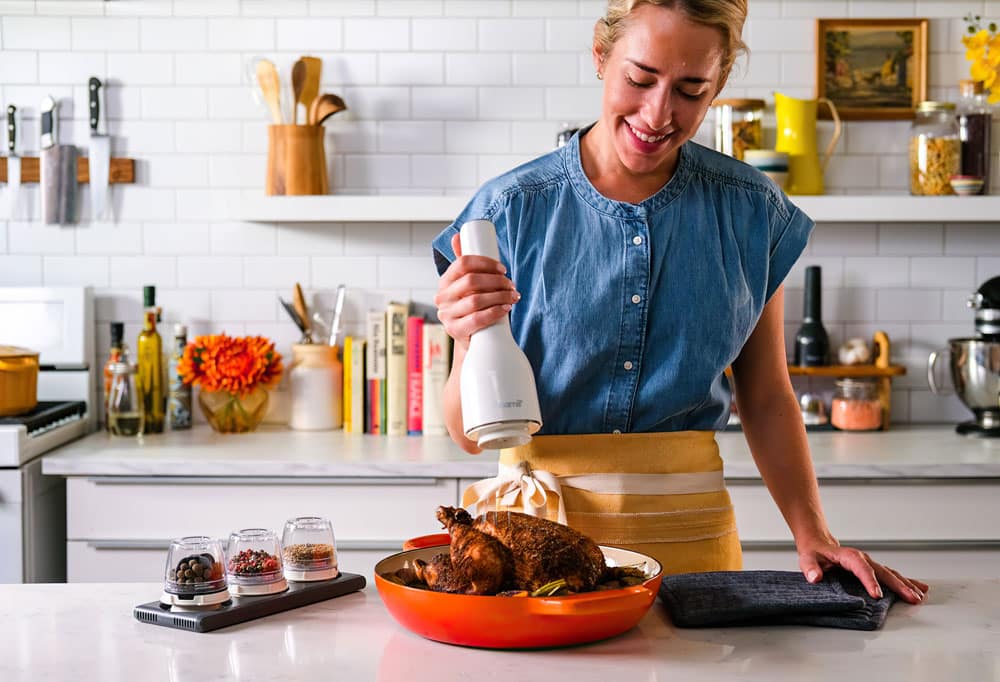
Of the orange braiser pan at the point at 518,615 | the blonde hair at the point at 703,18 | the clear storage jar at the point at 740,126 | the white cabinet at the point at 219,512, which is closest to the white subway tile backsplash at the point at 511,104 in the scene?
the clear storage jar at the point at 740,126

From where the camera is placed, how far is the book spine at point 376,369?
11.2ft

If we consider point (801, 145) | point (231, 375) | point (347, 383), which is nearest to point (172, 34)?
point (231, 375)

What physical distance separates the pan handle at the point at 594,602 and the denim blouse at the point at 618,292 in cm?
55

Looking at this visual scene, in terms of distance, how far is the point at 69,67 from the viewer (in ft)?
11.7

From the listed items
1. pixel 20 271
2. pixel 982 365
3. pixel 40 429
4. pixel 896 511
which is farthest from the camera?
pixel 20 271

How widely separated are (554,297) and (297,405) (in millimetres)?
1884

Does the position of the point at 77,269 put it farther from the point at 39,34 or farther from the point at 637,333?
the point at 637,333

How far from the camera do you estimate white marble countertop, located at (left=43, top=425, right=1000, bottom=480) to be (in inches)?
115

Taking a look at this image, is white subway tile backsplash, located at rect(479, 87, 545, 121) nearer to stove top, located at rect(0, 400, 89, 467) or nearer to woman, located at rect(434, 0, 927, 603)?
stove top, located at rect(0, 400, 89, 467)

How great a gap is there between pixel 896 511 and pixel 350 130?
1987 millimetres

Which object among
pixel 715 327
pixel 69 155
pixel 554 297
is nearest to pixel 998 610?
pixel 715 327

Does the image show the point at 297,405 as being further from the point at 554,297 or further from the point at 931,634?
the point at 931,634

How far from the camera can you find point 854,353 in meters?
3.55

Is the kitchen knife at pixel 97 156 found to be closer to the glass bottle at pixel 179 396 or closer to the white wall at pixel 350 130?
the white wall at pixel 350 130
